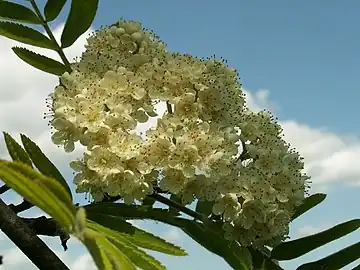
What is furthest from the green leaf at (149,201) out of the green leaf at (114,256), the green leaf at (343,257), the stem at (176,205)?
the green leaf at (114,256)

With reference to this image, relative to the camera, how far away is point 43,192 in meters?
0.73

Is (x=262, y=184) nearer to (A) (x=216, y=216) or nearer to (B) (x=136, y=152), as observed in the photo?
(A) (x=216, y=216)

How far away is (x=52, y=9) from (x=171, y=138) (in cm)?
49

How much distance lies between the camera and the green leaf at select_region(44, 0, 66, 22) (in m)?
1.78

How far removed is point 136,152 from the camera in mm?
1530

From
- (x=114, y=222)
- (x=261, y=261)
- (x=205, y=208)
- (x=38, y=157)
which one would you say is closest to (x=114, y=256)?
(x=114, y=222)

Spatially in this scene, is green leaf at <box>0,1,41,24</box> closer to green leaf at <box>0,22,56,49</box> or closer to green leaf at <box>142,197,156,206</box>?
green leaf at <box>0,22,56,49</box>

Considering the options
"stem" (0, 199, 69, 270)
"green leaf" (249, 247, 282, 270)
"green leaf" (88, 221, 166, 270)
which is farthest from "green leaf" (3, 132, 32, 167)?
"green leaf" (249, 247, 282, 270)

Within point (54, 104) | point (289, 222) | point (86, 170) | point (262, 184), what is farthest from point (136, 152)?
point (289, 222)

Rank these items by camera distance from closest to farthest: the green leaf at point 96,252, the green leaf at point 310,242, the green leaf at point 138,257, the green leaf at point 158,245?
the green leaf at point 96,252 → the green leaf at point 138,257 → the green leaf at point 158,245 → the green leaf at point 310,242

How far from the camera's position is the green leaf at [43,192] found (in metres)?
0.73

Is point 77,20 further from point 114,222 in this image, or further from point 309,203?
point 309,203

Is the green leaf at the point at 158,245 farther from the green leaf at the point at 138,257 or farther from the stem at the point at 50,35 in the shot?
the stem at the point at 50,35

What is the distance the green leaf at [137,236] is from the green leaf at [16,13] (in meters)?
0.60
